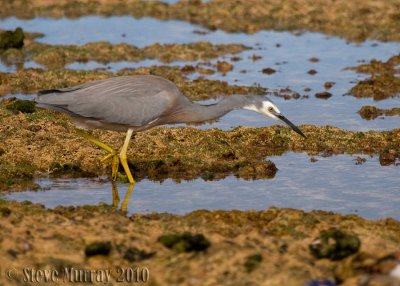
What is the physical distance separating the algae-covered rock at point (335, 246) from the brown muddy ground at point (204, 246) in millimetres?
15

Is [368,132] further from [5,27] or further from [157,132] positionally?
[5,27]

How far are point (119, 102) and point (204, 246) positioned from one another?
4.90 metres

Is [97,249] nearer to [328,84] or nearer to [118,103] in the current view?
[118,103]

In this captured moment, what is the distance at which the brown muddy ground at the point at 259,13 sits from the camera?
3669cm

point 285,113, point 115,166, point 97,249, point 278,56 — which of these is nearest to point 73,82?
point 285,113

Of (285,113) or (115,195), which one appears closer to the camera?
(115,195)

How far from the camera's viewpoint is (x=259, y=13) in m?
40.3

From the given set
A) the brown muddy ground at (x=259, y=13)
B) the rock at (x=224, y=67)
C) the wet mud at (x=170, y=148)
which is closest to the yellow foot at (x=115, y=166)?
the wet mud at (x=170, y=148)

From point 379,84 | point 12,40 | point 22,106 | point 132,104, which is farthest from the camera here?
point 12,40

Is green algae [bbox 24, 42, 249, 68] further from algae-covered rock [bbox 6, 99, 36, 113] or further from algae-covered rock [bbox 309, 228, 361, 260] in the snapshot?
algae-covered rock [bbox 309, 228, 361, 260]

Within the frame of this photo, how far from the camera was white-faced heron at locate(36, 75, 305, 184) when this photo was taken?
15414 mm

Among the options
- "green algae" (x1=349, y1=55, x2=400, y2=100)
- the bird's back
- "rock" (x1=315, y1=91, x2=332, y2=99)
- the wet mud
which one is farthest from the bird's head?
"green algae" (x1=349, y1=55, x2=400, y2=100)

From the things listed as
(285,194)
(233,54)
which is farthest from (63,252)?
(233,54)

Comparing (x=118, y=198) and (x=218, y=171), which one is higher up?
(x=218, y=171)
